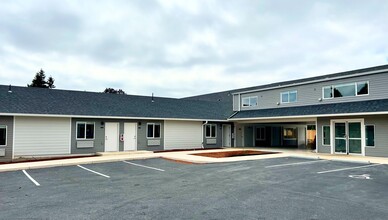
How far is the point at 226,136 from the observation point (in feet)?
85.3

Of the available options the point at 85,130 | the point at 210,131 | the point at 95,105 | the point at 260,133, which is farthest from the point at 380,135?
the point at 95,105

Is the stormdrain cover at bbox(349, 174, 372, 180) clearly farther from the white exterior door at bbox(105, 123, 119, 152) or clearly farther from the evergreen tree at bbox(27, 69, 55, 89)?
the evergreen tree at bbox(27, 69, 55, 89)

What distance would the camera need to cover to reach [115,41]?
19422 mm

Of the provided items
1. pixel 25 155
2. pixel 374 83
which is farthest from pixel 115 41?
pixel 374 83

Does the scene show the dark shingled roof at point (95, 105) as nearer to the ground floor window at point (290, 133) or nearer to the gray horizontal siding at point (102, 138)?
the gray horizontal siding at point (102, 138)

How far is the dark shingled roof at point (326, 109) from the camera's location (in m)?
16.2

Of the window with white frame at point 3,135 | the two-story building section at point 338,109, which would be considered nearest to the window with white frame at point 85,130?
the window with white frame at point 3,135

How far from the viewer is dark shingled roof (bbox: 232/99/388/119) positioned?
1625cm

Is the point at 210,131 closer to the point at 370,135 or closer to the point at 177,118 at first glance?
the point at 177,118

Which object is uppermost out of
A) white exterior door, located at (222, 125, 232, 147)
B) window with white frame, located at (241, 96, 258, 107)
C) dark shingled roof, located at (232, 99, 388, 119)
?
window with white frame, located at (241, 96, 258, 107)

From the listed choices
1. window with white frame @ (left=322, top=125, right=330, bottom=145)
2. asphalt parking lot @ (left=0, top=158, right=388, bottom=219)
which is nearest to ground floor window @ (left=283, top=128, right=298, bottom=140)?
window with white frame @ (left=322, top=125, right=330, bottom=145)

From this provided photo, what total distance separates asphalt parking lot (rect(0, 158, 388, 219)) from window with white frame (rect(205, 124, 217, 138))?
12501mm

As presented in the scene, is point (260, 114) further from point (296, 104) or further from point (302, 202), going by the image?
point (302, 202)

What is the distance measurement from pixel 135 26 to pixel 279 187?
38.9 ft
